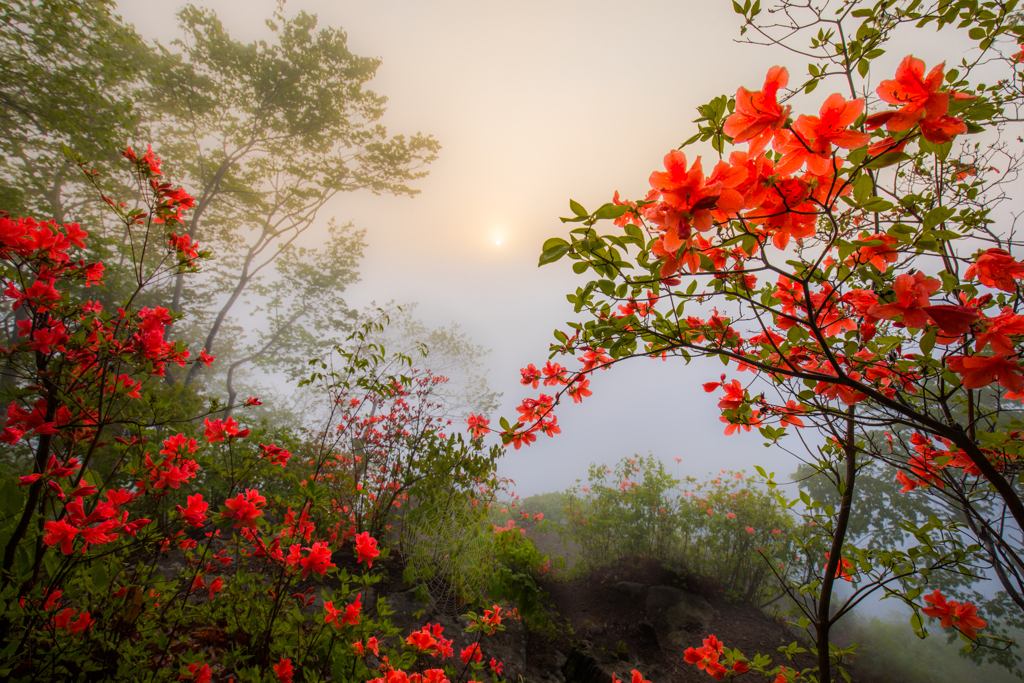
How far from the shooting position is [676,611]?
4.08 m

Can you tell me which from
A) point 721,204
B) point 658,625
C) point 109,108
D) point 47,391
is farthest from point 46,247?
→ point 109,108

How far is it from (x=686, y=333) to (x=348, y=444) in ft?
14.8

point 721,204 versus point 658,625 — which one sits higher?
point 721,204

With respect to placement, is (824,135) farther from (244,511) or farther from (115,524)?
(115,524)

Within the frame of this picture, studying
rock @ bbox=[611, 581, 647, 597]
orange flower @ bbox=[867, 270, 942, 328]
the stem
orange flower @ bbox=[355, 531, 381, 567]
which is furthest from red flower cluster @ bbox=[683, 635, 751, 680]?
rock @ bbox=[611, 581, 647, 597]

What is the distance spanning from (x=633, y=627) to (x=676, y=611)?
2.00 ft

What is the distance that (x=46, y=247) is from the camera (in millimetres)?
1290

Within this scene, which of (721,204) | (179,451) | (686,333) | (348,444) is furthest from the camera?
(348,444)

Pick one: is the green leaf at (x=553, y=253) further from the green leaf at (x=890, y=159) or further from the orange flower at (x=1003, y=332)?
the orange flower at (x=1003, y=332)

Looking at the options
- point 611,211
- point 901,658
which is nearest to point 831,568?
point 611,211

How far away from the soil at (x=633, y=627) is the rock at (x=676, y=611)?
9 cm

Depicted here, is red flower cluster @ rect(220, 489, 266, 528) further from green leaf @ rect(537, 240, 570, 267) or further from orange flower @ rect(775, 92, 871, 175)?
orange flower @ rect(775, 92, 871, 175)

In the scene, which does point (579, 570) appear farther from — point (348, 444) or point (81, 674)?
point (81, 674)

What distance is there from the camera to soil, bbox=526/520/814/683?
3.22 m
